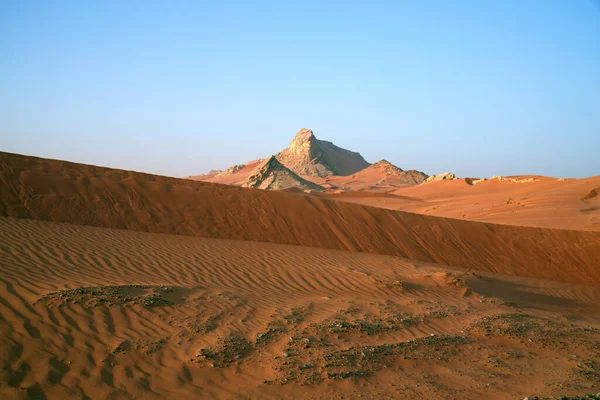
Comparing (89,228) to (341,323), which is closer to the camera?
(341,323)

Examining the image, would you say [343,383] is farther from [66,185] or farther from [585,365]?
[66,185]

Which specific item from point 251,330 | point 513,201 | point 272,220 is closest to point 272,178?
point 513,201

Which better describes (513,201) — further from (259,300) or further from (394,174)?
(394,174)

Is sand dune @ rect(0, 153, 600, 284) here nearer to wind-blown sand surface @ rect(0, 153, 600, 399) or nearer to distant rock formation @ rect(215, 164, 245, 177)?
wind-blown sand surface @ rect(0, 153, 600, 399)

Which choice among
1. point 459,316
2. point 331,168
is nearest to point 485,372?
point 459,316

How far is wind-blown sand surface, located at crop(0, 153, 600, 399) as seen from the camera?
5.09 metres

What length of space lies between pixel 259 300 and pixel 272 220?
6.72 metres

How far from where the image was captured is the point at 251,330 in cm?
626

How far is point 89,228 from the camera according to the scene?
11.0 metres

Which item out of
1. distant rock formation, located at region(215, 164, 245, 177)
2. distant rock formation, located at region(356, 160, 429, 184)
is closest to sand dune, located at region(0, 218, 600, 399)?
distant rock formation, located at region(356, 160, 429, 184)

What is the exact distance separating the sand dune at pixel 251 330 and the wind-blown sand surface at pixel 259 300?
27mm

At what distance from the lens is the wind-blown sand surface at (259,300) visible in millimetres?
5086

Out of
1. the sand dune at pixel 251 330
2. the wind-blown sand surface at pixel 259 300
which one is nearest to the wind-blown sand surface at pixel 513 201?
the wind-blown sand surface at pixel 259 300

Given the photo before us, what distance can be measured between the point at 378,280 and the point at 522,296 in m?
3.83
